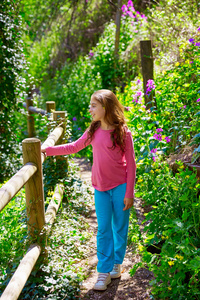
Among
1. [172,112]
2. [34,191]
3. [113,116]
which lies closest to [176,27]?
[172,112]

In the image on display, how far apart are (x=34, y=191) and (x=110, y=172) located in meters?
0.57

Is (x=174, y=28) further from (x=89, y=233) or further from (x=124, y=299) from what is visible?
(x=124, y=299)

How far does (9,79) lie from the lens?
208 inches

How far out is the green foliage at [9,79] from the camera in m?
5.20

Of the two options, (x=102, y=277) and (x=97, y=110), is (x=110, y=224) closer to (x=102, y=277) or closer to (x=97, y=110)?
(x=102, y=277)

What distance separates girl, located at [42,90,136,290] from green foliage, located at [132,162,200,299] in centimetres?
26

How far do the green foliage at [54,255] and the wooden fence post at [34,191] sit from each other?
0.27 ft

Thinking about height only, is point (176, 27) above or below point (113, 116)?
above

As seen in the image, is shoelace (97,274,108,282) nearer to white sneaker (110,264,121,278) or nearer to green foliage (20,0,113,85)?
white sneaker (110,264,121,278)

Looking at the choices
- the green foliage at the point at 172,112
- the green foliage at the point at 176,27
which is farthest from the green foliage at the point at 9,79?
the green foliage at the point at 176,27

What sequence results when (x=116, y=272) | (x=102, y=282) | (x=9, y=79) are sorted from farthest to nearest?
(x=9, y=79) < (x=116, y=272) < (x=102, y=282)

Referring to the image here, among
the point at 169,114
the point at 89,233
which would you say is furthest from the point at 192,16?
the point at 89,233

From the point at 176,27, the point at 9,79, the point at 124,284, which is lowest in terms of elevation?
the point at 124,284

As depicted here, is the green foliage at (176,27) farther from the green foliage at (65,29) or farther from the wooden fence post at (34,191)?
the green foliage at (65,29)
